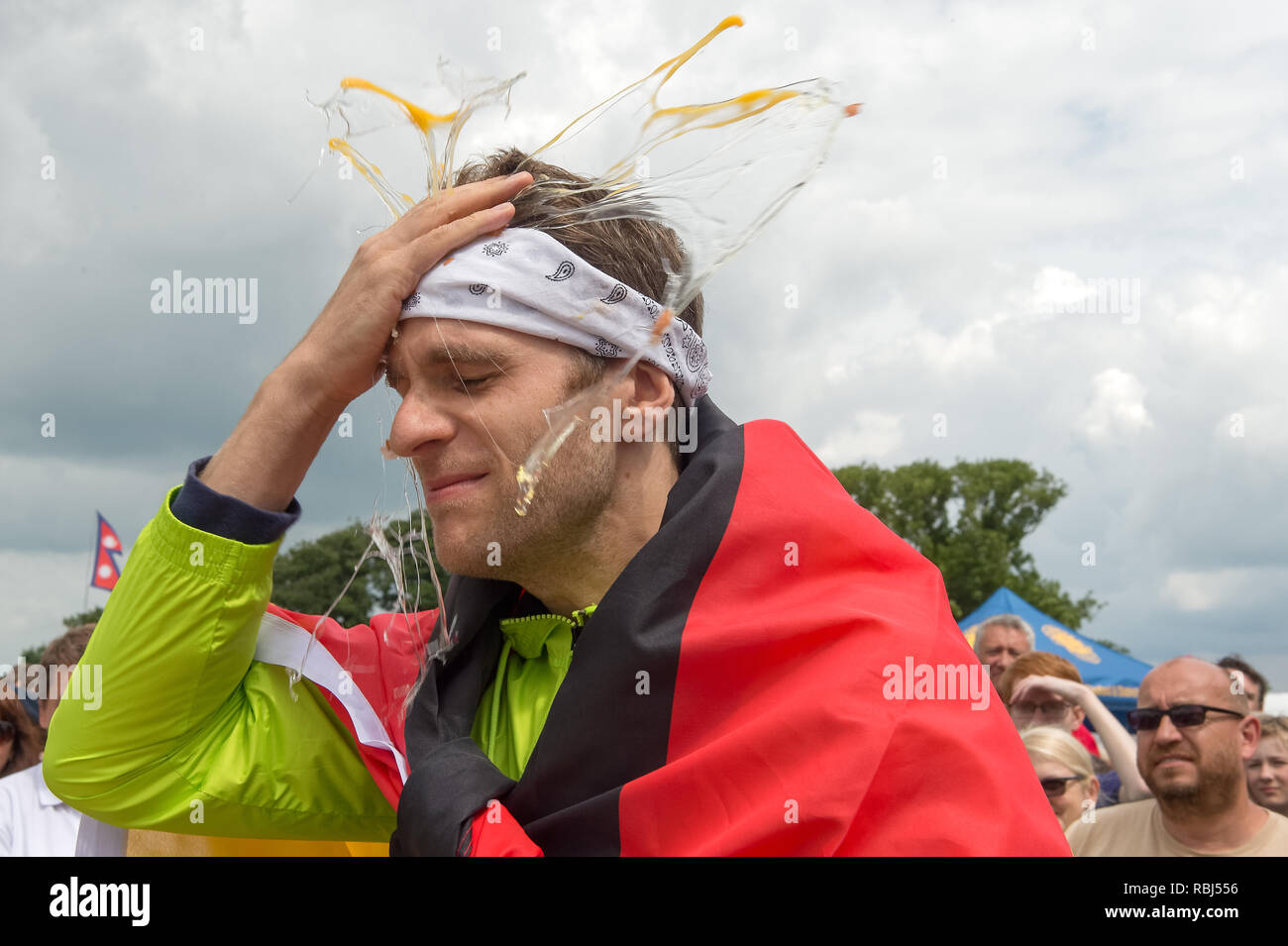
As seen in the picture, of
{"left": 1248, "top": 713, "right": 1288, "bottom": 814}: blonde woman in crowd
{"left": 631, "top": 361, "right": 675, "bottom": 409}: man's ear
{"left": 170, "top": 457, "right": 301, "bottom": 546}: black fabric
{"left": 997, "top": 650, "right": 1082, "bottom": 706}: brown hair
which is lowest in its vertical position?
{"left": 1248, "top": 713, "right": 1288, "bottom": 814}: blonde woman in crowd

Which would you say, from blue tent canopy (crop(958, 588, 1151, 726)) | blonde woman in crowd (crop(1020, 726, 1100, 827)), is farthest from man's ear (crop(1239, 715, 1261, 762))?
blue tent canopy (crop(958, 588, 1151, 726))

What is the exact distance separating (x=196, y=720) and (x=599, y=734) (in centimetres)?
104

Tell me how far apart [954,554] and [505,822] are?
133 ft

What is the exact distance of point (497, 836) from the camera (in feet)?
6.62

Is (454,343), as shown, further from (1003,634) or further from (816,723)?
(1003,634)

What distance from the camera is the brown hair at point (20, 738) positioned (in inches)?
222

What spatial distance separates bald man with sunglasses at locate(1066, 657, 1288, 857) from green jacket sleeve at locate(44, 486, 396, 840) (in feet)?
11.2

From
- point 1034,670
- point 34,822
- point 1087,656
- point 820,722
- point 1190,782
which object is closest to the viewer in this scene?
point 820,722

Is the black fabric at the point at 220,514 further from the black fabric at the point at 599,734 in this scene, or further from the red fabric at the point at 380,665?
the black fabric at the point at 599,734

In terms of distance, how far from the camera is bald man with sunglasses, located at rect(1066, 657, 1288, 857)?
4258 millimetres

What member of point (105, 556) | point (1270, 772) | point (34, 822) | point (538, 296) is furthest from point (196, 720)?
point (105, 556)

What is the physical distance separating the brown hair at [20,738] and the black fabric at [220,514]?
4237mm

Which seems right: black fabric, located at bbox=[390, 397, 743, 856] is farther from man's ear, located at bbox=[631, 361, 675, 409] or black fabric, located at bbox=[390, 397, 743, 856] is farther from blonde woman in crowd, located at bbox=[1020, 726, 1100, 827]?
blonde woman in crowd, located at bbox=[1020, 726, 1100, 827]

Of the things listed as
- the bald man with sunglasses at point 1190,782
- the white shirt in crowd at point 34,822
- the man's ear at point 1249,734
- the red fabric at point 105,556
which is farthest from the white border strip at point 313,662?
the red fabric at point 105,556
